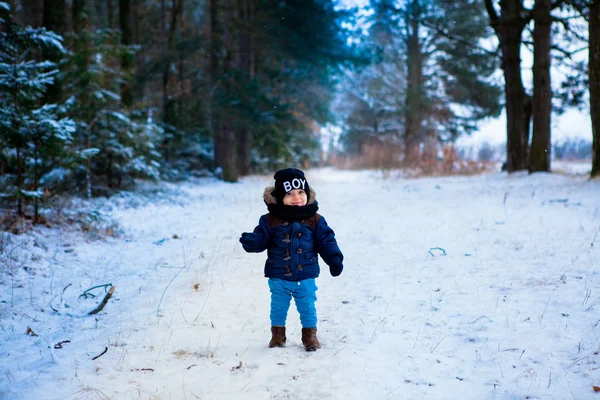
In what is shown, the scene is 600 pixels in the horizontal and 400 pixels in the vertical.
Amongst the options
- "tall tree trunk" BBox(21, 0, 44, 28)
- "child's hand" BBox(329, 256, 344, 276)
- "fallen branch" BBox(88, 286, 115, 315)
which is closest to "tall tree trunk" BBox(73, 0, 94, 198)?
"tall tree trunk" BBox(21, 0, 44, 28)

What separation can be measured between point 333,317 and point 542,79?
440 inches

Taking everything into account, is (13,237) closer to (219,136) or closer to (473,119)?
(219,136)

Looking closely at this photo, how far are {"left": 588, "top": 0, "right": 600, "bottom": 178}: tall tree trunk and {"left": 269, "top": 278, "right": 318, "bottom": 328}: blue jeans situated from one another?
32.4ft

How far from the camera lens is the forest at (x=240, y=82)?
7.13 metres

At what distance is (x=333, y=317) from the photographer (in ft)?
12.5

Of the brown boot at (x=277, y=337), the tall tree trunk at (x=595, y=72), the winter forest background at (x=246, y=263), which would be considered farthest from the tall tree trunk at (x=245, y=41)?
the brown boot at (x=277, y=337)

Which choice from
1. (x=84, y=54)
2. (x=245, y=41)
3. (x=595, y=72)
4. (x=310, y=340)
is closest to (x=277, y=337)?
(x=310, y=340)

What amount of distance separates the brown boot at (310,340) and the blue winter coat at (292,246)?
0.41 metres

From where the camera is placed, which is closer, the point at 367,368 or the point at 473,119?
the point at 367,368

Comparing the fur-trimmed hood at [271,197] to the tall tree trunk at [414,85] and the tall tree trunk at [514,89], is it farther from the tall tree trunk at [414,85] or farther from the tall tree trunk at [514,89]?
the tall tree trunk at [414,85]

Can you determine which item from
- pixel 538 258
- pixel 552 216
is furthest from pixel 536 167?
pixel 538 258

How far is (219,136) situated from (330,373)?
1688cm

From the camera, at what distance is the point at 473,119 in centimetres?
2366

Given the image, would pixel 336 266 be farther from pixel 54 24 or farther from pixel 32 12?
pixel 32 12
